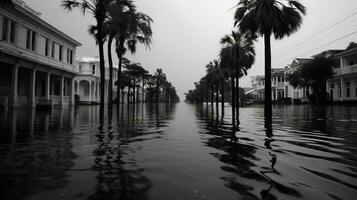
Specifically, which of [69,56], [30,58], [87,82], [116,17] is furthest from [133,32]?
[87,82]

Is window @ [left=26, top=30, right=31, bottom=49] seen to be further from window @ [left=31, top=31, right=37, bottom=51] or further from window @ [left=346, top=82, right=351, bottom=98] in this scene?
window @ [left=346, top=82, right=351, bottom=98]

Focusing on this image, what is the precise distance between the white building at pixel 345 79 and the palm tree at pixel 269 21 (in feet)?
94.1

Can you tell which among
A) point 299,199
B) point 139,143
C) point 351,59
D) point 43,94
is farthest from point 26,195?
point 351,59

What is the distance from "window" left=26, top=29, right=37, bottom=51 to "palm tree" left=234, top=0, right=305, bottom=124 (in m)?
22.2

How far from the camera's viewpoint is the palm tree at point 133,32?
20.8 meters

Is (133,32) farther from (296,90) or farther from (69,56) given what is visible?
(296,90)

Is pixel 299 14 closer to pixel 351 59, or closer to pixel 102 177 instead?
pixel 102 177

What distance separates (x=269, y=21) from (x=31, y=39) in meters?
24.0

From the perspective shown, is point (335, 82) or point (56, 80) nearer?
point (56, 80)

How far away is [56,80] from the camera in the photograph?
3322 cm

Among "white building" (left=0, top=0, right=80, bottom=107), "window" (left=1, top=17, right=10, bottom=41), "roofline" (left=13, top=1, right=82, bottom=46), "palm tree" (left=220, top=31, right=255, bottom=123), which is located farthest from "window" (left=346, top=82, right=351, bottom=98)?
"window" (left=1, top=17, right=10, bottom=41)

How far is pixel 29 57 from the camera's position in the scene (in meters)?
23.7

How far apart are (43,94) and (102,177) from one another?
30.9m

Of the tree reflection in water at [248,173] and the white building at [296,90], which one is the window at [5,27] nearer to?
the tree reflection in water at [248,173]
